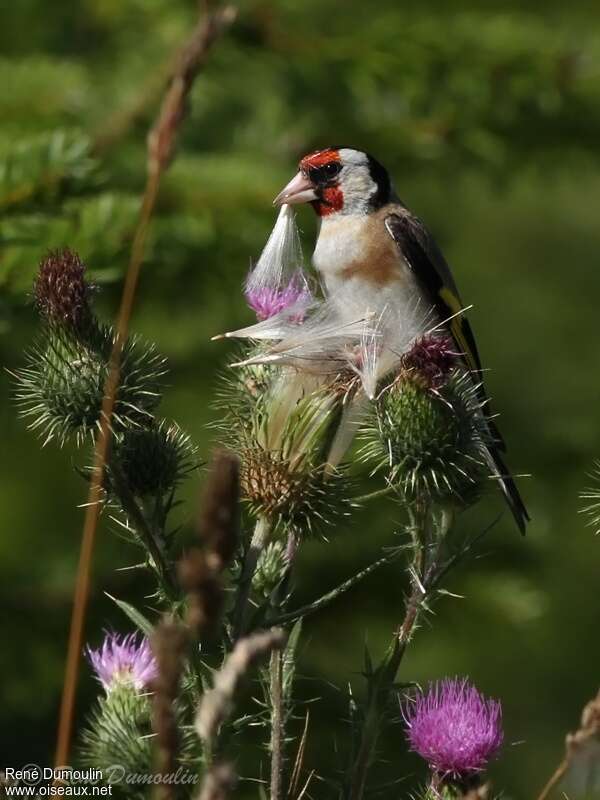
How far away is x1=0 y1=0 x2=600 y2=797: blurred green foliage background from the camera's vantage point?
4785mm

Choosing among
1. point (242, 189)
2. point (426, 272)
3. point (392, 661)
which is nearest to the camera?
point (392, 661)

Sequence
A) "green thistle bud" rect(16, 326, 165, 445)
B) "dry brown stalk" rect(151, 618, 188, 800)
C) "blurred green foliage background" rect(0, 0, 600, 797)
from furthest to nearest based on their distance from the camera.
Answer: "blurred green foliage background" rect(0, 0, 600, 797), "green thistle bud" rect(16, 326, 165, 445), "dry brown stalk" rect(151, 618, 188, 800)

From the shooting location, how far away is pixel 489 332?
12.7 m

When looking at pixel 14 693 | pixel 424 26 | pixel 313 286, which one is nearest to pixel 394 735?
pixel 14 693

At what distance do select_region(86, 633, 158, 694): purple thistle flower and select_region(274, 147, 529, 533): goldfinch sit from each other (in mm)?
1353

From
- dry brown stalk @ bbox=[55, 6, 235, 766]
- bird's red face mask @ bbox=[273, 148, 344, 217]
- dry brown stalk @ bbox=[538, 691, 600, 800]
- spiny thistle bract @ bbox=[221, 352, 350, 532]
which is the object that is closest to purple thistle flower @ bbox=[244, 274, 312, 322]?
spiny thistle bract @ bbox=[221, 352, 350, 532]

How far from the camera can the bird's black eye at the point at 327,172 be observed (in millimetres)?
4098

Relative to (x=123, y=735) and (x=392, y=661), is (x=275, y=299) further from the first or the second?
(x=123, y=735)

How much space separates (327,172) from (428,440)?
170 cm

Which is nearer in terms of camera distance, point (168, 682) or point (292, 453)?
point (168, 682)

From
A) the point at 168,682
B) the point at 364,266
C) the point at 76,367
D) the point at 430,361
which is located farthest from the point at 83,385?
the point at 364,266

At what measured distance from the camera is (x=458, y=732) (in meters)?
2.27

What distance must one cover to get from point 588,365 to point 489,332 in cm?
94

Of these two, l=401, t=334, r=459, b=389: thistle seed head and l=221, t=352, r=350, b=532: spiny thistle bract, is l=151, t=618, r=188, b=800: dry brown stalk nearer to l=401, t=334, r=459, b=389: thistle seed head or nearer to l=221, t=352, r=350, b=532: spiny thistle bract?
l=221, t=352, r=350, b=532: spiny thistle bract
